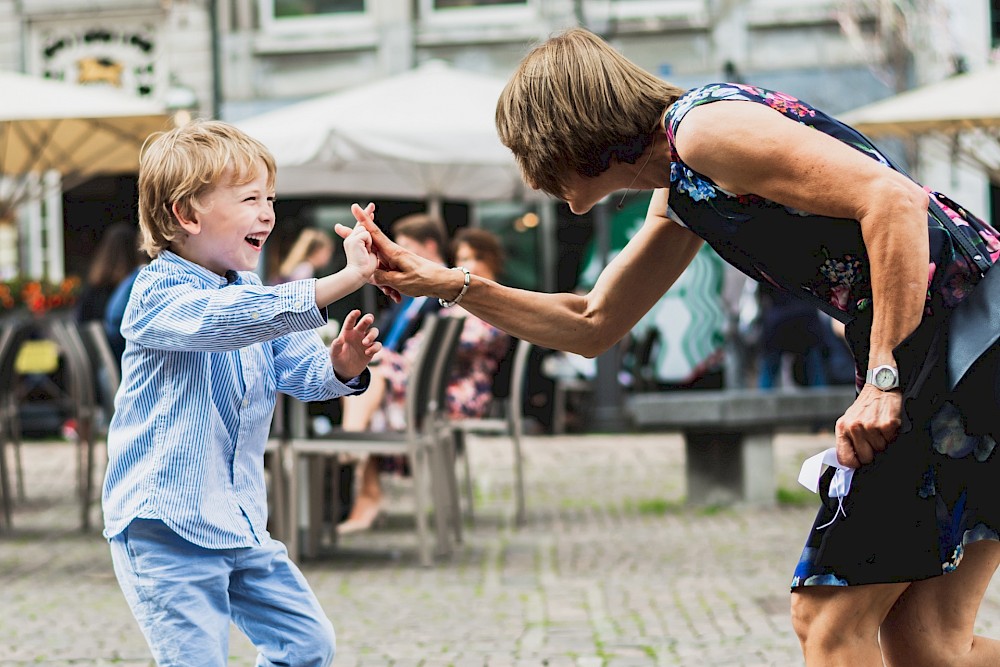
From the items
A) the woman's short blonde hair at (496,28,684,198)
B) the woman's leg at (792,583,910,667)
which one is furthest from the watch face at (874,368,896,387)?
the woman's short blonde hair at (496,28,684,198)

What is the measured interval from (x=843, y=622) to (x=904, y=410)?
1.31 feet

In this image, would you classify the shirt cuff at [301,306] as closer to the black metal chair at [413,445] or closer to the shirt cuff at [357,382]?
the shirt cuff at [357,382]

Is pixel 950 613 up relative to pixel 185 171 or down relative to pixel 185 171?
down

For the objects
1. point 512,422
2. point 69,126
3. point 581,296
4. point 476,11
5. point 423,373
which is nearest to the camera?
point 581,296

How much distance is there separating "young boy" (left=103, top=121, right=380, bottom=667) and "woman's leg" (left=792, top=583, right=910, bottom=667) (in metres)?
0.97

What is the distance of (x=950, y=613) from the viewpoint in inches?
106

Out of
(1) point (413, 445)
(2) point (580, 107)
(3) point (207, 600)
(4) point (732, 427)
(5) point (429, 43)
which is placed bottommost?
(4) point (732, 427)

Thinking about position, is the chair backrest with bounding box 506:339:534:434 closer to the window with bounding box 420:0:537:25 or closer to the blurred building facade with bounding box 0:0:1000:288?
the blurred building facade with bounding box 0:0:1000:288

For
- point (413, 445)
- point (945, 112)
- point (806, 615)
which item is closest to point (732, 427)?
point (945, 112)

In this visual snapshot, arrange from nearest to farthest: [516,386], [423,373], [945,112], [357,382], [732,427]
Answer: [357,382] < [423,373] < [516,386] < [732,427] < [945,112]

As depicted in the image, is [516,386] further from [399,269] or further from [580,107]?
[580,107]

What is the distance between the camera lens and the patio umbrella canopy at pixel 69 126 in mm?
8047

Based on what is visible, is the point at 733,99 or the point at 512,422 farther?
the point at 512,422

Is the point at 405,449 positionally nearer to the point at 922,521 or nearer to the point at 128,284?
the point at 128,284
